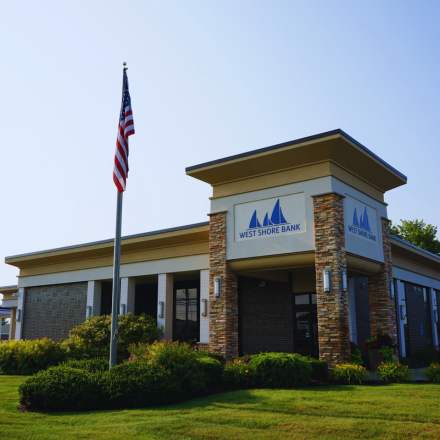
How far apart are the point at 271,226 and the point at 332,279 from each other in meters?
3.20

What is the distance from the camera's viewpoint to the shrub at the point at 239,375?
46.2 feet

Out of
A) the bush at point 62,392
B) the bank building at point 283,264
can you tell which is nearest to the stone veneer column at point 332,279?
the bank building at point 283,264

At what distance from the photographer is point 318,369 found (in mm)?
15023

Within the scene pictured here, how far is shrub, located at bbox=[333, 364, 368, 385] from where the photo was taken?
1444 centimetres

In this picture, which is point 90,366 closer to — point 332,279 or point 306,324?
point 332,279

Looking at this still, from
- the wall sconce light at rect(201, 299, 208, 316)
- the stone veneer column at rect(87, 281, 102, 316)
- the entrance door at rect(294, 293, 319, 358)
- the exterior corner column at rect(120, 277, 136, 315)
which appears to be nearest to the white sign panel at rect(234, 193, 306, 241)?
the wall sconce light at rect(201, 299, 208, 316)

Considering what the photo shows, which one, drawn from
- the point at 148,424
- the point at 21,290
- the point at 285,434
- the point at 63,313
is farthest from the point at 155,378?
the point at 21,290

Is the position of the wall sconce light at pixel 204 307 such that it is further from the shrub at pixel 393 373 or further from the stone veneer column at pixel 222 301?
the shrub at pixel 393 373

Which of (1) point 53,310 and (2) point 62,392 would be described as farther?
(1) point 53,310

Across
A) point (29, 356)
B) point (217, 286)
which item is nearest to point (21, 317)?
point (29, 356)

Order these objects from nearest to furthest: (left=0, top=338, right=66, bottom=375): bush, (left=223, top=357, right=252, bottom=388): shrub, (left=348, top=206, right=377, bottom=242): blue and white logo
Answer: (left=223, top=357, right=252, bottom=388): shrub → (left=348, top=206, right=377, bottom=242): blue and white logo → (left=0, top=338, right=66, bottom=375): bush

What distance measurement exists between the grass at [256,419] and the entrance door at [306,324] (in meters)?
8.70

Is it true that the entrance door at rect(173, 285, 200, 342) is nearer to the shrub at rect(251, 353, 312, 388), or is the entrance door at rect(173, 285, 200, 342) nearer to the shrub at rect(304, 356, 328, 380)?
the shrub at rect(304, 356, 328, 380)

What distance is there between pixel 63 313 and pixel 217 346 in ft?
39.0
